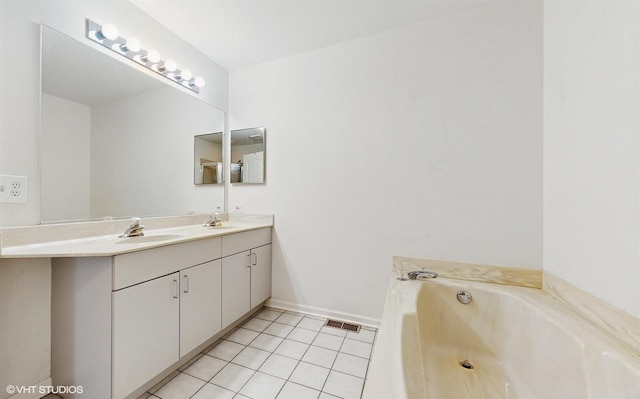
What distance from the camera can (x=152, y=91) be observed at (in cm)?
174

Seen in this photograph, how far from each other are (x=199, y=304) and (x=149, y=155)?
1.15 metres

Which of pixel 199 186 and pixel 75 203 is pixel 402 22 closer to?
pixel 199 186

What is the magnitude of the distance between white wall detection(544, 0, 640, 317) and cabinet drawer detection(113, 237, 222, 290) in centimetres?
193

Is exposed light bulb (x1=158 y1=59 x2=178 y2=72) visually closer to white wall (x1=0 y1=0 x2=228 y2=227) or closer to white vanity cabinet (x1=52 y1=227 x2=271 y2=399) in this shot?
white wall (x1=0 y1=0 x2=228 y2=227)

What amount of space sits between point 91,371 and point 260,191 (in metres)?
1.51

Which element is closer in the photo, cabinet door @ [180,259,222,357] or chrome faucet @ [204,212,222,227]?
cabinet door @ [180,259,222,357]

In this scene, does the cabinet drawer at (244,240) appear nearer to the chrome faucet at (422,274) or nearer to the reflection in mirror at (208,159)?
the reflection in mirror at (208,159)

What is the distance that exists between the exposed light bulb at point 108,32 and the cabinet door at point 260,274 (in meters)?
1.66

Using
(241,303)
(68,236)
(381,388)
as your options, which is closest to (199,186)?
(68,236)

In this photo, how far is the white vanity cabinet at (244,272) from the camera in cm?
166

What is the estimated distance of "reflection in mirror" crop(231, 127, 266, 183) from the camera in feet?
7.13

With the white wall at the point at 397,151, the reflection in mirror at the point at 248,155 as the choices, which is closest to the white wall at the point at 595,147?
the white wall at the point at 397,151

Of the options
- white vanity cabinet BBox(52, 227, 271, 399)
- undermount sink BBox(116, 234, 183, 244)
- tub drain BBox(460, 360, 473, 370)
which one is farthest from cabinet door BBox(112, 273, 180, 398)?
tub drain BBox(460, 360, 473, 370)

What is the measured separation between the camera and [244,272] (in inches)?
71.9
